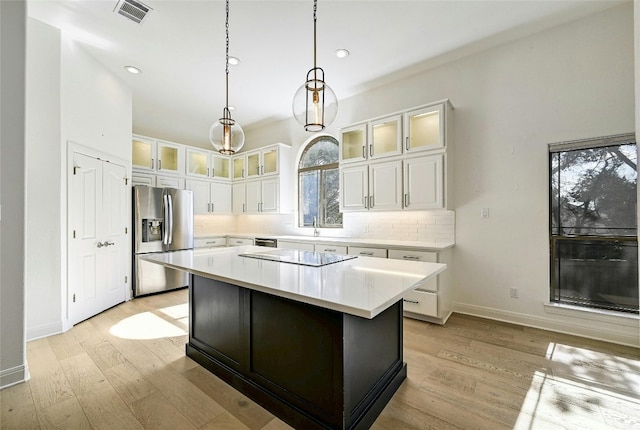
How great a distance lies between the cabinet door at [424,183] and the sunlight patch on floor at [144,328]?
121 inches

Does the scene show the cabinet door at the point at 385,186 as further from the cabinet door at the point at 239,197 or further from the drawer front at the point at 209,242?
the drawer front at the point at 209,242

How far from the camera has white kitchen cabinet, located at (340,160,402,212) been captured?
365cm

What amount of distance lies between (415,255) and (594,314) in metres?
1.75

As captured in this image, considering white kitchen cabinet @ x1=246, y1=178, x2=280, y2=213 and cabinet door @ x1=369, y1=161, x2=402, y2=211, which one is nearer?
cabinet door @ x1=369, y1=161, x2=402, y2=211

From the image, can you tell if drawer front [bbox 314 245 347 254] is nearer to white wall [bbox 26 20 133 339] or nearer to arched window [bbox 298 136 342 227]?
arched window [bbox 298 136 342 227]

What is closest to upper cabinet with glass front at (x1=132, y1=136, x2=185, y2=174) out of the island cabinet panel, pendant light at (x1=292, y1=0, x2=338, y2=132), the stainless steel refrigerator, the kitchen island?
the stainless steel refrigerator

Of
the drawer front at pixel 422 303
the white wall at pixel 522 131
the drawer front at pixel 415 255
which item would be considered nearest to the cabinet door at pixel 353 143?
the white wall at pixel 522 131

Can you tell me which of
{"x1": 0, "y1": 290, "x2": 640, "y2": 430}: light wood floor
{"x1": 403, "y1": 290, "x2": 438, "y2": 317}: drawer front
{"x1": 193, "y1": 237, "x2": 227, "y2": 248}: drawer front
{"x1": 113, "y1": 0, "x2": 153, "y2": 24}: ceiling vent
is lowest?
{"x1": 0, "y1": 290, "x2": 640, "y2": 430}: light wood floor

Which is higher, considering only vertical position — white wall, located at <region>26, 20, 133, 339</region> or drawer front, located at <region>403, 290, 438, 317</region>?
white wall, located at <region>26, 20, 133, 339</region>

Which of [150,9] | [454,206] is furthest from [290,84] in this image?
[454,206]

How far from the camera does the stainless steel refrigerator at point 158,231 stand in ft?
13.8

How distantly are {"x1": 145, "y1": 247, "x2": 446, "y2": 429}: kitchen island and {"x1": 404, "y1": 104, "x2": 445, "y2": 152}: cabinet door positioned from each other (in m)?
1.93

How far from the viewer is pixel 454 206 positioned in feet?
11.7

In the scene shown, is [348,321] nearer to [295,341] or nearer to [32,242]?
[295,341]
